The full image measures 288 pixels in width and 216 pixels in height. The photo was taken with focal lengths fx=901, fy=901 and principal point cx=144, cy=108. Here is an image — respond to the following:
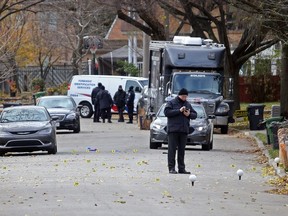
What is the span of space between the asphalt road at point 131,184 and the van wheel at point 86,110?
21.2 m

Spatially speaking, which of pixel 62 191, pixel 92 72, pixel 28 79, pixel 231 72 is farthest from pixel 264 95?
pixel 62 191

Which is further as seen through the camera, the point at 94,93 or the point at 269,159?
the point at 94,93

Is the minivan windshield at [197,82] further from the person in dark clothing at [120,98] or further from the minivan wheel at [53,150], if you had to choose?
the person in dark clothing at [120,98]

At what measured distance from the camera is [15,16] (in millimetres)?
51719

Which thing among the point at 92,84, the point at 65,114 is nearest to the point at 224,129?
the point at 65,114

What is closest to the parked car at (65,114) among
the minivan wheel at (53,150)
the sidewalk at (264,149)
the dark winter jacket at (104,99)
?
the dark winter jacket at (104,99)

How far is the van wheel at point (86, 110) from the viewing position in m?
49.8

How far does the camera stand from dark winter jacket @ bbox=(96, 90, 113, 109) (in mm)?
43906

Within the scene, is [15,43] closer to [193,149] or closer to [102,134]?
[102,134]

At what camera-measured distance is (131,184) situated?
55.1 ft

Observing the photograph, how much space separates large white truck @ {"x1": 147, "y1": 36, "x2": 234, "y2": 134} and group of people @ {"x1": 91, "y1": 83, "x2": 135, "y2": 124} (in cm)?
864

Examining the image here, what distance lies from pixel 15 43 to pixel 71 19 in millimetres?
11034

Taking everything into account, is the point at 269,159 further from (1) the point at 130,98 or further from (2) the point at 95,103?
(2) the point at 95,103

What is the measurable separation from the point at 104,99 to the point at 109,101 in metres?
0.27
